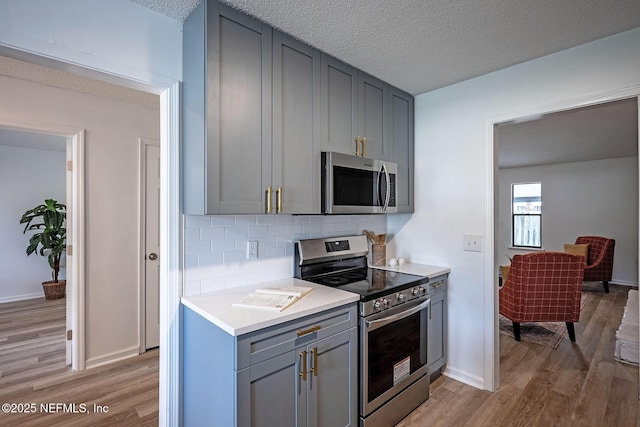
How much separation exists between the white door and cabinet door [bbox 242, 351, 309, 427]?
219cm

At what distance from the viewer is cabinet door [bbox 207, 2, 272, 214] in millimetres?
1588

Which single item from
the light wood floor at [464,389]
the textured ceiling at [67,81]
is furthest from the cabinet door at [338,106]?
the light wood floor at [464,389]

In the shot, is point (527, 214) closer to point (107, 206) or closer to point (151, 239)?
point (151, 239)

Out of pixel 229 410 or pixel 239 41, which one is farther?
pixel 239 41

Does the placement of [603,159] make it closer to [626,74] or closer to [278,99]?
[626,74]

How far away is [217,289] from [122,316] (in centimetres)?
168

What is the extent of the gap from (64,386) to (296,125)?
2700 millimetres

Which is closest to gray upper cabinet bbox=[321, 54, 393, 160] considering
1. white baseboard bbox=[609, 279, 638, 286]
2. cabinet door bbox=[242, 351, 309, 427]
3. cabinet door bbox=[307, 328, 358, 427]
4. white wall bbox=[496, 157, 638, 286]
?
cabinet door bbox=[307, 328, 358, 427]

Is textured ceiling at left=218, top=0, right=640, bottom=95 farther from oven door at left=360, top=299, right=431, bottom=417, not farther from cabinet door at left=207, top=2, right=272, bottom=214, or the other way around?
oven door at left=360, top=299, right=431, bottom=417

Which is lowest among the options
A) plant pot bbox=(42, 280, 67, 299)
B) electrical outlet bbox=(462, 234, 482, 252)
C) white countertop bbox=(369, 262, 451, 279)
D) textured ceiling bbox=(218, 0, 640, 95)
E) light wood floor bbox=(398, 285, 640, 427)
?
light wood floor bbox=(398, 285, 640, 427)

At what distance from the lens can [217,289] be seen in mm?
1948

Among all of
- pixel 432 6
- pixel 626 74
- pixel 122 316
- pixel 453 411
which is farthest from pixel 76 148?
pixel 626 74

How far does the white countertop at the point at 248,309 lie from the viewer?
139cm

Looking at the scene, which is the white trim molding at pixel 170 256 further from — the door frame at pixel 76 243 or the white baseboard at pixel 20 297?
the white baseboard at pixel 20 297
